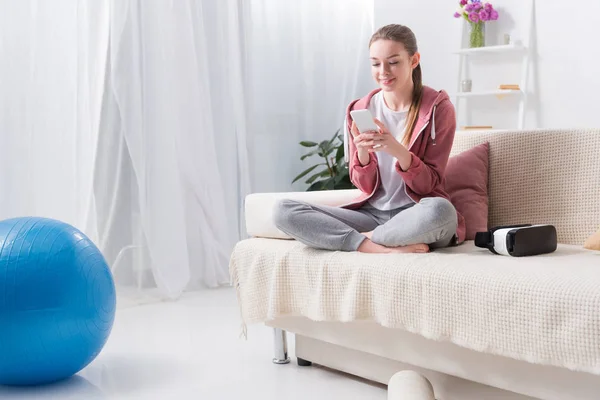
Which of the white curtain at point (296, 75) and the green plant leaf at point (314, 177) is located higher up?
the white curtain at point (296, 75)

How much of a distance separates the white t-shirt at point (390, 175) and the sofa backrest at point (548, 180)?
33 centimetres

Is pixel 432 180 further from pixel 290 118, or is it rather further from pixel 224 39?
pixel 290 118

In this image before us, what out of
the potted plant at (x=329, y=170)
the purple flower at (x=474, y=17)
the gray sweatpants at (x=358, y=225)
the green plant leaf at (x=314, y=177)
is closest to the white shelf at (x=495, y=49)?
the purple flower at (x=474, y=17)

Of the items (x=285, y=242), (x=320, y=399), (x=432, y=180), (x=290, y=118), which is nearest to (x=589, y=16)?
(x=290, y=118)

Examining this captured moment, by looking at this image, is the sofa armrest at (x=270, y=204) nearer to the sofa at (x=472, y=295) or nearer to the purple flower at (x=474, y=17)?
the sofa at (x=472, y=295)

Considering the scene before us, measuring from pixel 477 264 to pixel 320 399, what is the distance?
1.90 ft

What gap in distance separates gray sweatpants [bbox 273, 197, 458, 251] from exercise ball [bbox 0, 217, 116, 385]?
577 mm

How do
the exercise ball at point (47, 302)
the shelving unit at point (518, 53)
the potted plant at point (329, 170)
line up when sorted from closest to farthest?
the exercise ball at point (47, 302) → the potted plant at point (329, 170) → the shelving unit at point (518, 53)

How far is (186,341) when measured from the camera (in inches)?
109

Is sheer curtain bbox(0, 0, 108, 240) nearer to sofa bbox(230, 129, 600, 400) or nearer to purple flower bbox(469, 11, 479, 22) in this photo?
sofa bbox(230, 129, 600, 400)

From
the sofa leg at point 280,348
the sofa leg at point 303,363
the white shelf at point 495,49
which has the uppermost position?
the white shelf at point 495,49

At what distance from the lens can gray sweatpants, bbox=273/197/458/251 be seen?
2.08 meters

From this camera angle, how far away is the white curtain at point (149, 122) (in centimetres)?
328

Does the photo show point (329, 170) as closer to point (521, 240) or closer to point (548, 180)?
point (548, 180)
